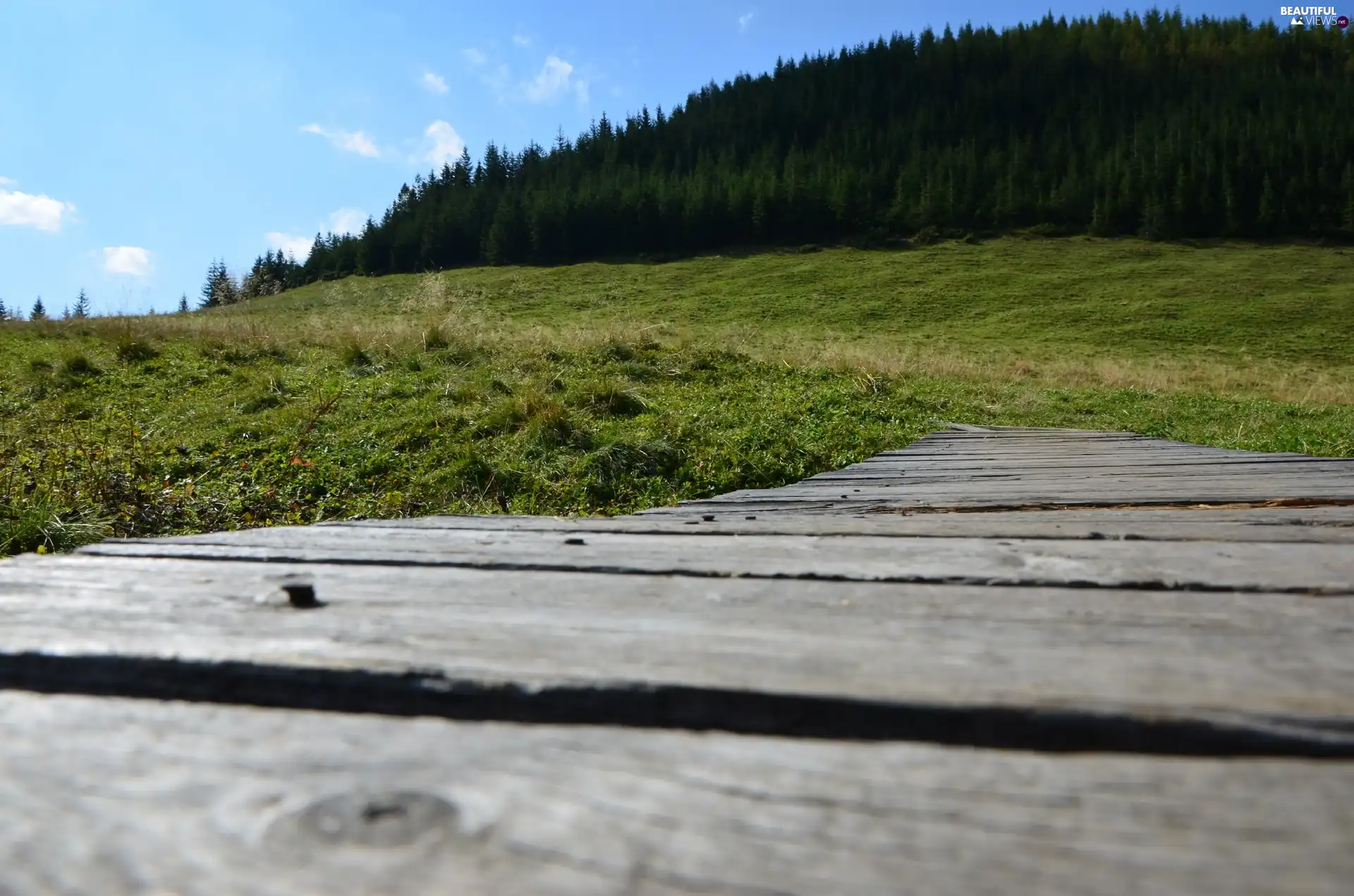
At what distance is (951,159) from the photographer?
68.4 m

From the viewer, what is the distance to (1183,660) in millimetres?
814

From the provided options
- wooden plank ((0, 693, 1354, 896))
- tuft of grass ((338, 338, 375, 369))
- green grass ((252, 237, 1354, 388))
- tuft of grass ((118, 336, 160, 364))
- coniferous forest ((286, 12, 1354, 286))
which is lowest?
wooden plank ((0, 693, 1354, 896))

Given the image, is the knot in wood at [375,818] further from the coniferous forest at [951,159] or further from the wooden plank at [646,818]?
the coniferous forest at [951,159]

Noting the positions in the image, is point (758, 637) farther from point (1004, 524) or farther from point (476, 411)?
point (476, 411)

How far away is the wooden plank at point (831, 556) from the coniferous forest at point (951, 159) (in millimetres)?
58872

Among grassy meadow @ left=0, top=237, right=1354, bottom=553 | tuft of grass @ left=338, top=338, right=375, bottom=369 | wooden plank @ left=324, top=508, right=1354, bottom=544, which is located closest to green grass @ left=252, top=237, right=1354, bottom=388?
grassy meadow @ left=0, top=237, right=1354, bottom=553

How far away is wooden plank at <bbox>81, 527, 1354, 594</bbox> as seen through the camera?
1.23 meters

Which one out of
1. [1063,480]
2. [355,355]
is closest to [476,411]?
[355,355]

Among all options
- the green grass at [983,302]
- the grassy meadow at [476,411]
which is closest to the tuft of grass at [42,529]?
the grassy meadow at [476,411]

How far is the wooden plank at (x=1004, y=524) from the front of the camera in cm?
175

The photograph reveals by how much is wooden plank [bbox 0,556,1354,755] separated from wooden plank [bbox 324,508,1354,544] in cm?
67

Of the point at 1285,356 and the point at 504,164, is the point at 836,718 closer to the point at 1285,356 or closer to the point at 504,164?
the point at 1285,356

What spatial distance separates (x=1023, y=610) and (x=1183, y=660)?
24 cm

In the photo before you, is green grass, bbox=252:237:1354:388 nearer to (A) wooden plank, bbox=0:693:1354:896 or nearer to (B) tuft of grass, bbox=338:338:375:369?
(B) tuft of grass, bbox=338:338:375:369
